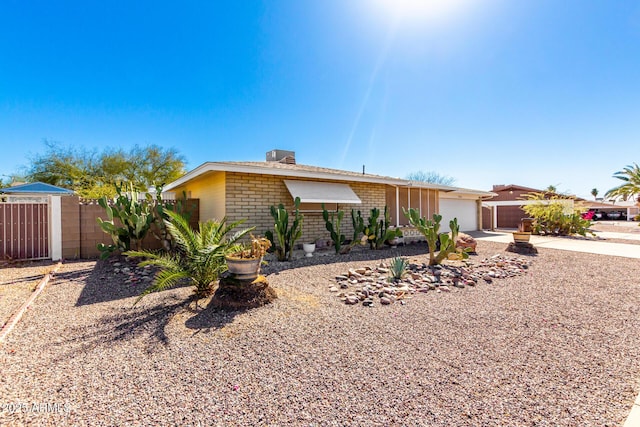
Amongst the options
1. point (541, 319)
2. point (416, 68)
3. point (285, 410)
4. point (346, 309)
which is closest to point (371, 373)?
point (285, 410)

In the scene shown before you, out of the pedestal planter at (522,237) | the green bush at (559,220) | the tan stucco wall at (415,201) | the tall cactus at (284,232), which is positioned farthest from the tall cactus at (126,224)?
the green bush at (559,220)

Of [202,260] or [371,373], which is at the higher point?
[202,260]

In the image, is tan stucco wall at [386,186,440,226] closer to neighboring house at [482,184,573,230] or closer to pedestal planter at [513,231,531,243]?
pedestal planter at [513,231,531,243]

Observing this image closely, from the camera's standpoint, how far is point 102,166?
3306cm

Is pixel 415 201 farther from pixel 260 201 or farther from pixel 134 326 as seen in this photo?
pixel 134 326

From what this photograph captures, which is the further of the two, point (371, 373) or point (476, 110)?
point (476, 110)

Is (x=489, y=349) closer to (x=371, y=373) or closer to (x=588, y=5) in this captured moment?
(x=371, y=373)

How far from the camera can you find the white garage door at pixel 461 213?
24438 mm

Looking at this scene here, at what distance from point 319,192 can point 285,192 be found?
1663 millimetres

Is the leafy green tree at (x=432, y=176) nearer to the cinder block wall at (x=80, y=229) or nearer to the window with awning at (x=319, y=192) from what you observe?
the window with awning at (x=319, y=192)

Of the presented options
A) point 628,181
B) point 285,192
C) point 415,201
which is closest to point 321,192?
point 285,192

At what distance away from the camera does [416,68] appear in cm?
1476

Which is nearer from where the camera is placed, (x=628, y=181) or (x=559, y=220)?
(x=628, y=181)

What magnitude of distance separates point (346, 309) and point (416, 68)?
554 inches
